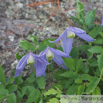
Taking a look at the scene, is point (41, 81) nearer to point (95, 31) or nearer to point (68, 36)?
point (68, 36)

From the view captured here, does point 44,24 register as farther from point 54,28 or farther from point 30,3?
point 30,3

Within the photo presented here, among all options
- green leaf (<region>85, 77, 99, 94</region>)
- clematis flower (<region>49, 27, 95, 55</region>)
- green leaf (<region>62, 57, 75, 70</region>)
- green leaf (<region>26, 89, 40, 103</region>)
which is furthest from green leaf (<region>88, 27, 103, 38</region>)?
green leaf (<region>26, 89, 40, 103</region>)

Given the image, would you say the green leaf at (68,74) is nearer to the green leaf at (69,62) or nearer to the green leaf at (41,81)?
the green leaf at (69,62)

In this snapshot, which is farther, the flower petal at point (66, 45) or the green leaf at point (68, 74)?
the flower petal at point (66, 45)

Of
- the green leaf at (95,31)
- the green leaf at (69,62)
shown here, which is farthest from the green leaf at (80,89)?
the green leaf at (95,31)

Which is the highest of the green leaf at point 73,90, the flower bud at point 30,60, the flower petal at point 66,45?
the flower petal at point 66,45

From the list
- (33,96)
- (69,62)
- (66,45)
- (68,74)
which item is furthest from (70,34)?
(33,96)

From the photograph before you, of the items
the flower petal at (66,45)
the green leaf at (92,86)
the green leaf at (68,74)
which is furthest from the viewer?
the flower petal at (66,45)

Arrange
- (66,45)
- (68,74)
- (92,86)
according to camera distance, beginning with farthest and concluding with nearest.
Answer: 1. (66,45)
2. (68,74)
3. (92,86)

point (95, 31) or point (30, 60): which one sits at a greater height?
point (95, 31)

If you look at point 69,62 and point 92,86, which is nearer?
point 92,86

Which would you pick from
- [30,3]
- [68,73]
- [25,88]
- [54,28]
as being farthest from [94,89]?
[30,3]

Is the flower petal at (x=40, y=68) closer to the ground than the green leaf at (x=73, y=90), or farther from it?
farther from it
